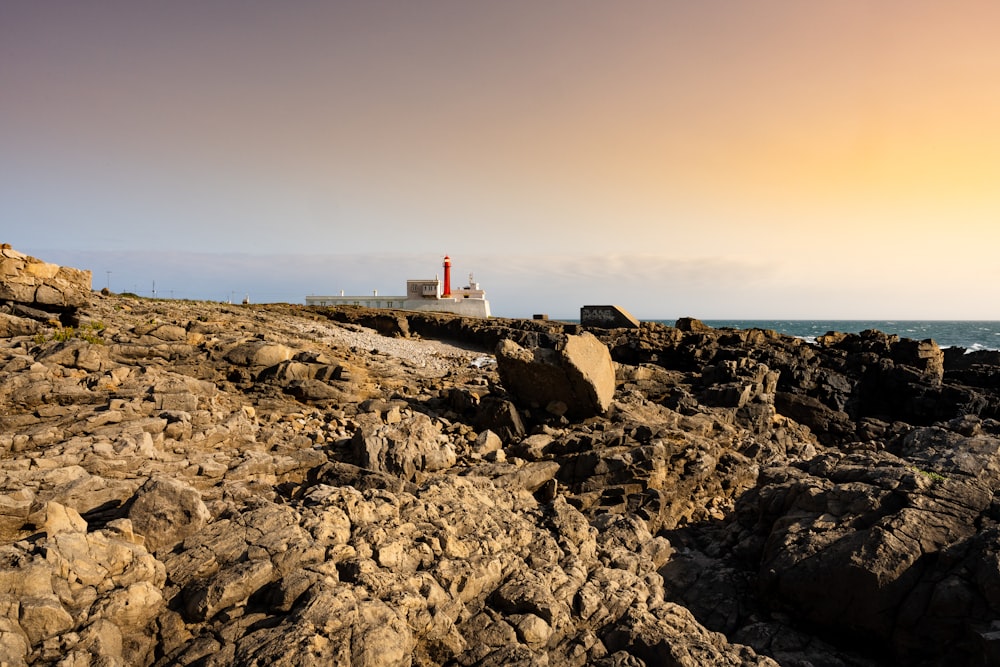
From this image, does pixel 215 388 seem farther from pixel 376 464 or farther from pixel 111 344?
pixel 376 464

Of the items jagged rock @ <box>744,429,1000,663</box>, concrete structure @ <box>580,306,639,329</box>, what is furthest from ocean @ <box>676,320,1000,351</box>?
jagged rock @ <box>744,429,1000,663</box>

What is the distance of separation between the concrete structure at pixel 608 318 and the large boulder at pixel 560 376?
25.4 metres

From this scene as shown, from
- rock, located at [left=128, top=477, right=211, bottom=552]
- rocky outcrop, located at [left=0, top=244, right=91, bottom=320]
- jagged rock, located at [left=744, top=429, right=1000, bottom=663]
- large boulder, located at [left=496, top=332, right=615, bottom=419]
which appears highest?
rocky outcrop, located at [left=0, top=244, right=91, bottom=320]

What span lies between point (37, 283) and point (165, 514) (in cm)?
1299

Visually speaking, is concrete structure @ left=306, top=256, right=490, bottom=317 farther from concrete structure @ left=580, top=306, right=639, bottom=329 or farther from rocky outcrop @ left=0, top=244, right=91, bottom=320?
rocky outcrop @ left=0, top=244, right=91, bottom=320

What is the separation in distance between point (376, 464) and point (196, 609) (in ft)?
13.8

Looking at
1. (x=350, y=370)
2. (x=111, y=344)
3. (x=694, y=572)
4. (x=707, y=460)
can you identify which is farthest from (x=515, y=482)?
(x=111, y=344)

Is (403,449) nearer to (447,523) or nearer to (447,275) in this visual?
(447,523)

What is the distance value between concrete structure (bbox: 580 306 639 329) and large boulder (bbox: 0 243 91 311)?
2981 centimetres

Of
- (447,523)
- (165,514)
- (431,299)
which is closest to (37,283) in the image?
(165,514)

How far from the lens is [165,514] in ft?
18.0

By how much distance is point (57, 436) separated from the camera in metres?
7.73

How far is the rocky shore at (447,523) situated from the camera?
461 centimetres

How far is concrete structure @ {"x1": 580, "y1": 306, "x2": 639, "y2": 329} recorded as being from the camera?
38.0 meters
